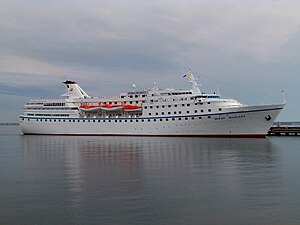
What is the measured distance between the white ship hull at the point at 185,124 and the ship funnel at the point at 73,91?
604 cm

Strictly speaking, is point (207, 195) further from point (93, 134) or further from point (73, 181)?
point (93, 134)

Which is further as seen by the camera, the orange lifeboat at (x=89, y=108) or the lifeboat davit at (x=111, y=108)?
the orange lifeboat at (x=89, y=108)

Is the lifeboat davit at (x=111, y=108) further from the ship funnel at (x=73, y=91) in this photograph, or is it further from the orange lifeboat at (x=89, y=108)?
the ship funnel at (x=73, y=91)

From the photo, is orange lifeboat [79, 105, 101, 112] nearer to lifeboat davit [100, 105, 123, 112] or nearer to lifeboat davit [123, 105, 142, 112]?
lifeboat davit [100, 105, 123, 112]

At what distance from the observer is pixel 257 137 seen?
52969 millimetres

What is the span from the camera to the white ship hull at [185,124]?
52.3m

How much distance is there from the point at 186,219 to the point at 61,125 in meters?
59.5

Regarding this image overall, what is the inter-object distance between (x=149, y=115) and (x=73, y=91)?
2042cm

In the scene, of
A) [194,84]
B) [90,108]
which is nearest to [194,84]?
[194,84]

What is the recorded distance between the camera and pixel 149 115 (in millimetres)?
59781

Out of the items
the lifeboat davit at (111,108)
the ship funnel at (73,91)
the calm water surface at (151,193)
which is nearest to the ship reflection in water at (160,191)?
the calm water surface at (151,193)

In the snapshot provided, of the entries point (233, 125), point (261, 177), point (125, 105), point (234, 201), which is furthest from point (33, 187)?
point (125, 105)

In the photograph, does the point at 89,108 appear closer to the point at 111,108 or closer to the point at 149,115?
the point at 111,108

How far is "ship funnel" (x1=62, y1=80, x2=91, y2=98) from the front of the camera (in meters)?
71.9
